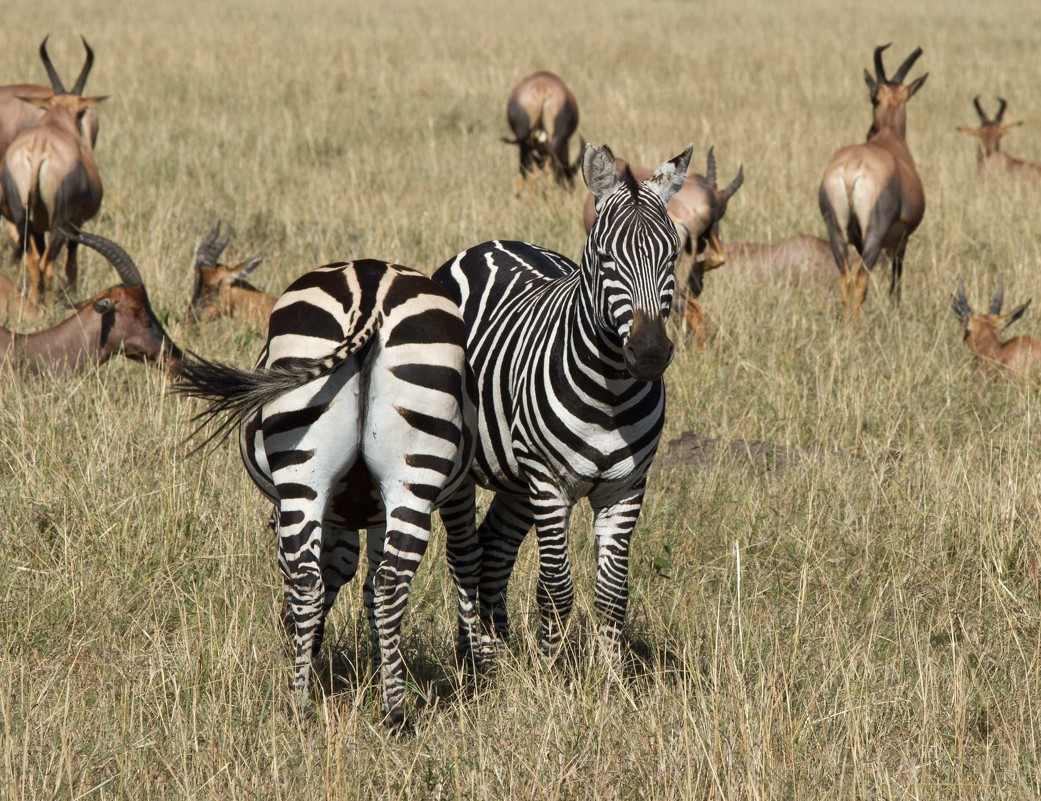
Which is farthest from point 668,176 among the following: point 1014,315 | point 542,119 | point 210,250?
point 542,119

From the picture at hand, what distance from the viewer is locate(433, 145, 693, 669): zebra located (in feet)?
11.3

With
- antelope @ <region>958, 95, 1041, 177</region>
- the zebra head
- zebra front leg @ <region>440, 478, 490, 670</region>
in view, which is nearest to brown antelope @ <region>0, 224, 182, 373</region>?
zebra front leg @ <region>440, 478, 490, 670</region>

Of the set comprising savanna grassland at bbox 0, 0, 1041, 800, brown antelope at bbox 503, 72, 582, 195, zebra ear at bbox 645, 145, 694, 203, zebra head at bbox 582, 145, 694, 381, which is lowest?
savanna grassland at bbox 0, 0, 1041, 800

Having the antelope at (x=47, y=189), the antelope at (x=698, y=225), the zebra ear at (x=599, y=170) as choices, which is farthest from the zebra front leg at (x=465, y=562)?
the antelope at (x=47, y=189)

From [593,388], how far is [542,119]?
11027 mm

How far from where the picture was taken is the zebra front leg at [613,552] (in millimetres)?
3787

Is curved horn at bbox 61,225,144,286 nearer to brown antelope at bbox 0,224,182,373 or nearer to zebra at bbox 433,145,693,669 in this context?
brown antelope at bbox 0,224,182,373

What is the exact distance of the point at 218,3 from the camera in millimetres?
32469

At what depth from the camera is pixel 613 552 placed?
12.5 ft

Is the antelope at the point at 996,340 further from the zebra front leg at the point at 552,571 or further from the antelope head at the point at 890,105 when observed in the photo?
the zebra front leg at the point at 552,571

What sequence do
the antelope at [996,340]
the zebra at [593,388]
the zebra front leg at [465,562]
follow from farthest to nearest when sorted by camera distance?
the antelope at [996,340]
the zebra front leg at [465,562]
the zebra at [593,388]

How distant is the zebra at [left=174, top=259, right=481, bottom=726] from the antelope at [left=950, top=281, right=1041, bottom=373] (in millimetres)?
5120

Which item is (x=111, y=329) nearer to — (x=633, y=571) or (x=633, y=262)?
(x=633, y=571)

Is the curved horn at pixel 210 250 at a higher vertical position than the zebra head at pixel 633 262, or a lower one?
lower
